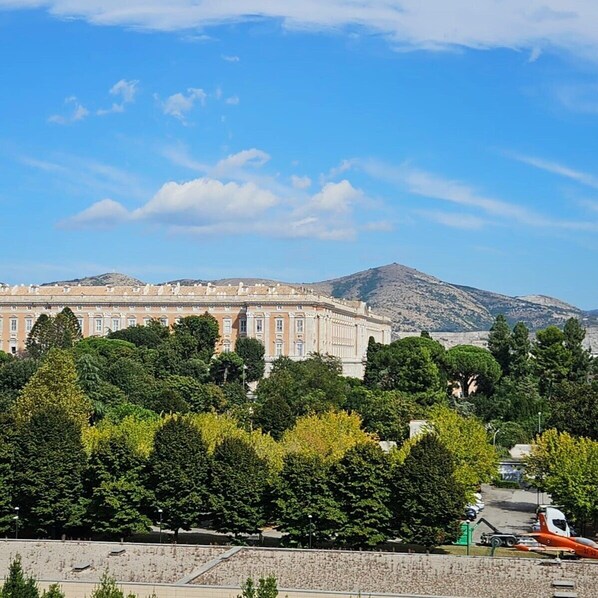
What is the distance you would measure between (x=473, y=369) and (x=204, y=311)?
1142 inches

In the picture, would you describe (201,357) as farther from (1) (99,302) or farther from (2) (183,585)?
(2) (183,585)

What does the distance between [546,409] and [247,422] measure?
77.9 ft

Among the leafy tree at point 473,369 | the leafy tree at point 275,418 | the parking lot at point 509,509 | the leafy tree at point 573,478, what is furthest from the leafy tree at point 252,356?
the leafy tree at point 573,478

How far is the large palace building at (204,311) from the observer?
11450 cm

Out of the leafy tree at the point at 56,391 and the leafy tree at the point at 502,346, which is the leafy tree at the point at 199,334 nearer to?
the leafy tree at the point at 502,346

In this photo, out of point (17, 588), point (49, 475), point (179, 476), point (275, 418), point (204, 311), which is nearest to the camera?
point (17, 588)

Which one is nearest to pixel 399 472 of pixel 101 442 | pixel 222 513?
pixel 222 513

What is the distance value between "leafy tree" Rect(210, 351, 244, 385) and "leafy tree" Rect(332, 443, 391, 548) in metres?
54.6

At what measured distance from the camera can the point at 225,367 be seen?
98062 mm

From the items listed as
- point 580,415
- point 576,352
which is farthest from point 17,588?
point 576,352

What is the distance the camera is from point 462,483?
45531 millimetres

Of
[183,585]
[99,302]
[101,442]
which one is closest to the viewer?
[183,585]

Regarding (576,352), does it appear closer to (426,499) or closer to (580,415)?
(580,415)

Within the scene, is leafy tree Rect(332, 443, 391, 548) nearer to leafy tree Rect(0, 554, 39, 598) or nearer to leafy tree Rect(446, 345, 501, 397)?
leafy tree Rect(0, 554, 39, 598)
